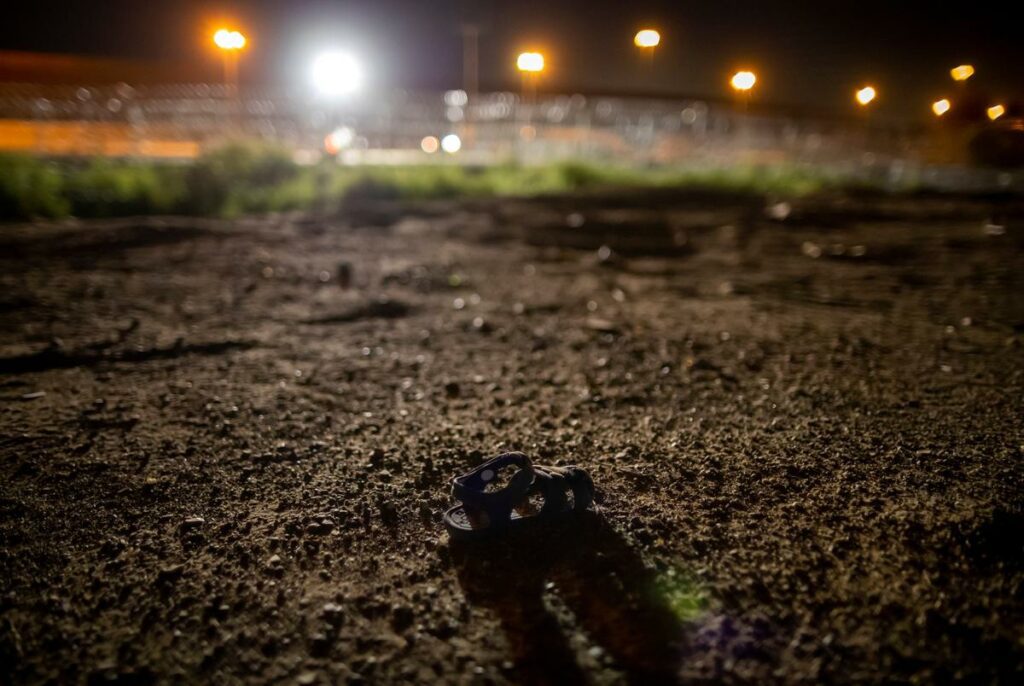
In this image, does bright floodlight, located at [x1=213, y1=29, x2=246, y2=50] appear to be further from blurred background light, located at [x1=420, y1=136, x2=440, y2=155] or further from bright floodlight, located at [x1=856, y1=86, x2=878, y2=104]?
bright floodlight, located at [x1=856, y1=86, x2=878, y2=104]

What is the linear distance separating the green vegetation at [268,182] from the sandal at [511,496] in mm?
7275

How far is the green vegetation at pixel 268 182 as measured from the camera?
755 centimetres

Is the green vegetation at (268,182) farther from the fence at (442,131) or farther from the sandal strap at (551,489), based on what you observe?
the sandal strap at (551,489)

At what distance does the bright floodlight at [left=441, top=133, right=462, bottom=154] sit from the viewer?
1681cm

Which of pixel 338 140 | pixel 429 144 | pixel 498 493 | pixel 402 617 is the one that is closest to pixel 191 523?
pixel 402 617

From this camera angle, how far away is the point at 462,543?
1.88 metres

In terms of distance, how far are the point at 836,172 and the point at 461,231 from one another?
33.4 feet

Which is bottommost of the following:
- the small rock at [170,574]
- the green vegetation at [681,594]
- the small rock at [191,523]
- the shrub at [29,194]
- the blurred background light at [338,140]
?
the small rock at [170,574]

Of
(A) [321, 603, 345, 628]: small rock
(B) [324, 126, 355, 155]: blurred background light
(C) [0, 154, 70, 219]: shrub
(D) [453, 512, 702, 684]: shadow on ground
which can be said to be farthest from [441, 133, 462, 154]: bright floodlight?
(A) [321, 603, 345, 628]: small rock

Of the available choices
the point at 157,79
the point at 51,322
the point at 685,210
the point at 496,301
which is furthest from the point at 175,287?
the point at 157,79

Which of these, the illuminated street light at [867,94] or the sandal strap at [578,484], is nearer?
the sandal strap at [578,484]

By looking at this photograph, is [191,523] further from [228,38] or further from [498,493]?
[228,38]

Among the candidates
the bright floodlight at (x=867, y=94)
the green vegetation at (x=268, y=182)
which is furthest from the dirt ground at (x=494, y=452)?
the bright floodlight at (x=867, y=94)

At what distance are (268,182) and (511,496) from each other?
32.0 feet
